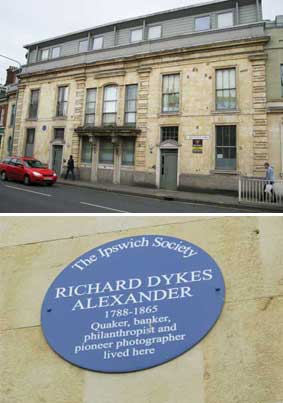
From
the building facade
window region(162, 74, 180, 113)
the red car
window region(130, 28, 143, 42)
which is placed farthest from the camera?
window region(130, 28, 143, 42)

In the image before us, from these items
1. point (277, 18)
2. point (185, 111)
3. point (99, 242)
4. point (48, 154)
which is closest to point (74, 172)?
point (48, 154)

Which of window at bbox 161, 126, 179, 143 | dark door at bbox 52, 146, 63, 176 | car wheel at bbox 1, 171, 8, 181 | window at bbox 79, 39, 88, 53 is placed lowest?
car wheel at bbox 1, 171, 8, 181

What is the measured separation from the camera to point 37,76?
2384 centimetres

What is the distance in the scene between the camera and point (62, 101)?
877 inches

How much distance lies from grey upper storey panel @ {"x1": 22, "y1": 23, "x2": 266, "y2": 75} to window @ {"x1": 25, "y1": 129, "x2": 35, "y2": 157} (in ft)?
16.2

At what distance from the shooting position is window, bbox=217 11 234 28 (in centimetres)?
1794

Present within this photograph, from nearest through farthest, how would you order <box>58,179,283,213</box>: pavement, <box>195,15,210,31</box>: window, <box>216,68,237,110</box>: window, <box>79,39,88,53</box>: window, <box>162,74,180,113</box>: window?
<box>58,179,283,213</box>: pavement
<box>216,68,237,110</box>: window
<box>162,74,180,113</box>: window
<box>195,15,210,31</box>: window
<box>79,39,88,53</box>: window

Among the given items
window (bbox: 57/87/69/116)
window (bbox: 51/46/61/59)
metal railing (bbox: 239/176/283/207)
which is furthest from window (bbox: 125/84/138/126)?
metal railing (bbox: 239/176/283/207)

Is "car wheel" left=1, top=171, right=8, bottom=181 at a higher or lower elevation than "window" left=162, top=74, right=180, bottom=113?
lower

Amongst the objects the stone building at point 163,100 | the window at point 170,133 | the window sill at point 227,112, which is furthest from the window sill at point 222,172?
the window sill at point 227,112

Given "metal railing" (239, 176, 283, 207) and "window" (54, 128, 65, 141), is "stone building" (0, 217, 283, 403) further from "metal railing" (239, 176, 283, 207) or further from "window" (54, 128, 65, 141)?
"window" (54, 128, 65, 141)

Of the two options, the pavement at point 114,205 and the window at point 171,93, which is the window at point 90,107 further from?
the pavement at point 114,205

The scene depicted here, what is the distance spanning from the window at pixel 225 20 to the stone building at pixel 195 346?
1837 cm

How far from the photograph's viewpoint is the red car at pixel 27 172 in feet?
52.7
